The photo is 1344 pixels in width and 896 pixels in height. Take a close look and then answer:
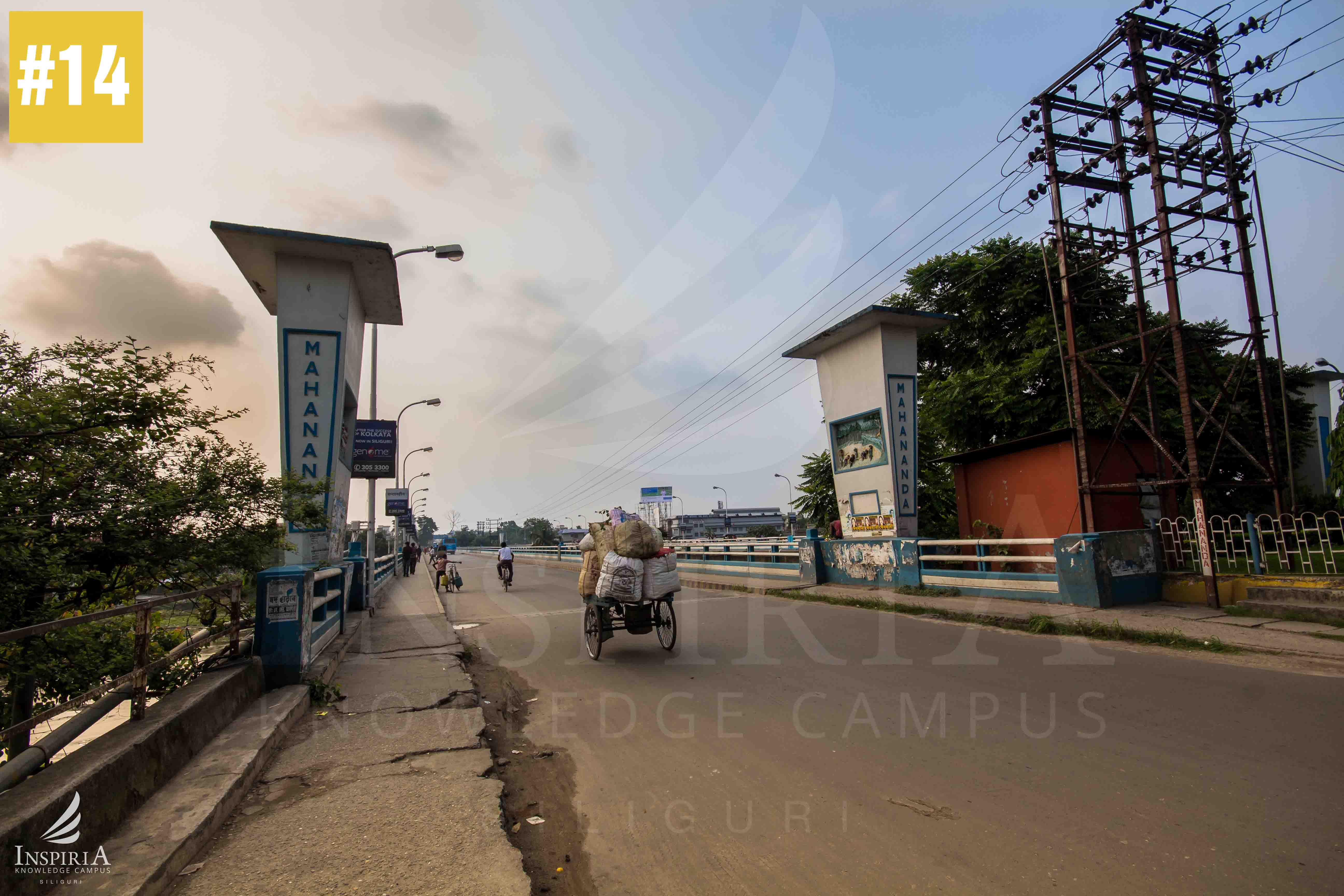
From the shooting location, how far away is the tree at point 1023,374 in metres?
19.0

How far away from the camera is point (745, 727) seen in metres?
5.07

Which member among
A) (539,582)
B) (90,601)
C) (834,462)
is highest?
(834,462)

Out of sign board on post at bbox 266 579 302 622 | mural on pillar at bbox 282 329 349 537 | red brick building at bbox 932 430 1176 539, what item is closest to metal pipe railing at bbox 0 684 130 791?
sign board on post at bbox 266 579 302 622

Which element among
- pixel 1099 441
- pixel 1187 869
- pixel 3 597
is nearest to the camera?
pixel 1187 869

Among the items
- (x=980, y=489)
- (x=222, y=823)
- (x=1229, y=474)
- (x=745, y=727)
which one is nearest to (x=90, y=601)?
(x=222, y=823)

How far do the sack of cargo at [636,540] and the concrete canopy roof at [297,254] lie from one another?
558 centimetres

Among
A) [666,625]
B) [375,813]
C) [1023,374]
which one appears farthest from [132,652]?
[1023,374]

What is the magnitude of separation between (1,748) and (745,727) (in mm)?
4617

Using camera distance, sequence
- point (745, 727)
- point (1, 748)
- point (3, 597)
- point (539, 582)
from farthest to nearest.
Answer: point (539, 582) → point (745, 727) → point (3, 597) → point (1, 748)

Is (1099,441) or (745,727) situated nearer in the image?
(745,727)

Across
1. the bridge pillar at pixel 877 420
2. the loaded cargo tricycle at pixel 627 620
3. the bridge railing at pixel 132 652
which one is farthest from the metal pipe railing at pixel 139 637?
the bridge pillar at pixel 877 420

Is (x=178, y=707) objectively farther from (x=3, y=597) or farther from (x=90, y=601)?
(x=90, y=601)

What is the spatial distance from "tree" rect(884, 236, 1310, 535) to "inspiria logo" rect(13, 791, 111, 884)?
18824mm

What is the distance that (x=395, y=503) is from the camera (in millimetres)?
33125
